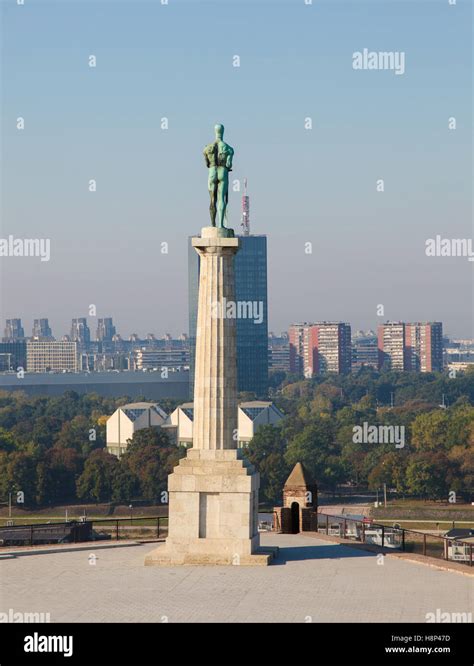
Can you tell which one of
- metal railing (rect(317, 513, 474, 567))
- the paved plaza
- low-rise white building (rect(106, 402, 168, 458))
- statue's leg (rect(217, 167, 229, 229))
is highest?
statue's leg (rect(217, 167, 229, 229))

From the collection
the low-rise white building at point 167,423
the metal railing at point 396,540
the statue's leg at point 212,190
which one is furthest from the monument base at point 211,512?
the low-rise white building at point 167,423

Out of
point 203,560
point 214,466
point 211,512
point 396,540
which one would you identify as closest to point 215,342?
point 214,466

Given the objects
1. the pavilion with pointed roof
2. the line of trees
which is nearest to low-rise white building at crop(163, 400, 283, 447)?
the line of trees

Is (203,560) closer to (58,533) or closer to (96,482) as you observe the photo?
(58,533)

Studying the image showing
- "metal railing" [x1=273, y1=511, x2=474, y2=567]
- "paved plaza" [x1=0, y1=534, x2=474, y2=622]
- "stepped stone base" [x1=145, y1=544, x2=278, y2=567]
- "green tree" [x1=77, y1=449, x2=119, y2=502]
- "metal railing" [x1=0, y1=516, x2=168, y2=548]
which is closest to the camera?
"paved plaza" [x1=0, y1=534, x2=474, y2=622]

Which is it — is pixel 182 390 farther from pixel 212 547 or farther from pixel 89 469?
pixel 212 547

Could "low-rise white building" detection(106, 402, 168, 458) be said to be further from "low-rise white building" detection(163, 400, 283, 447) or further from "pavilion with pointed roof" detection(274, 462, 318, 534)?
"pavilion with pointed roof" detection(274, 462, 318, 534)
